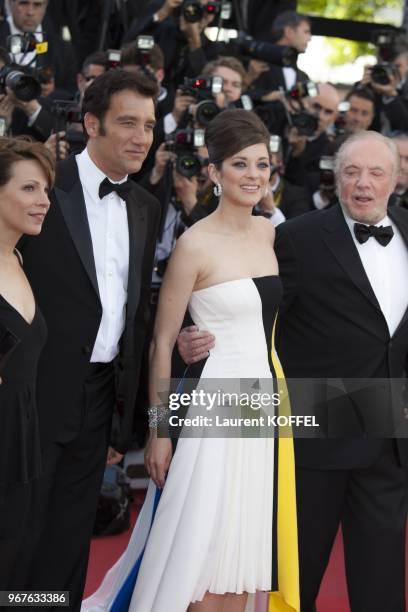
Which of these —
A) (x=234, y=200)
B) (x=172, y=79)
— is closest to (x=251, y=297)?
(x=234, y=200)

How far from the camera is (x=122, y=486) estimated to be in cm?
482

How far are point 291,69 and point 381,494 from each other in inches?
170

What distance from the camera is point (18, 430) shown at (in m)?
2.96

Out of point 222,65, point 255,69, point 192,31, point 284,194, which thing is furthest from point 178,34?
point 284,194

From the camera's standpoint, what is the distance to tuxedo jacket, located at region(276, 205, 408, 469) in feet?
11.2

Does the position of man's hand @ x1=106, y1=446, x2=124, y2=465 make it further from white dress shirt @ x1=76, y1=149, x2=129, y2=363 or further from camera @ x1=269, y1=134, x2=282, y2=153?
camera @ x1=269, y1=134, x2=282, y2=153

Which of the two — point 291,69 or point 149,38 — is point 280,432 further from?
point 291,69

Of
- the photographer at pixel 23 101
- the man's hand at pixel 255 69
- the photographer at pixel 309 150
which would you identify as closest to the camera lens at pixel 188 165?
the photographer at pixel 23 101

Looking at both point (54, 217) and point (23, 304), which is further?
point (54, 217)

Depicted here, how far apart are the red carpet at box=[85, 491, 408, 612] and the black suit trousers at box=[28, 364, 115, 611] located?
0.78 meters

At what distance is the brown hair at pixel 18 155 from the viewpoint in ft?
9.97

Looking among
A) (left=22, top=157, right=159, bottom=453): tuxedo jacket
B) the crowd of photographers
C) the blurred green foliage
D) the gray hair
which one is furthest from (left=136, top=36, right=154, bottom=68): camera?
the blurred green foliage

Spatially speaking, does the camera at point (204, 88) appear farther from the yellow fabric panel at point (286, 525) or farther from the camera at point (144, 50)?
the yellow fabric panel at point (286, 525)

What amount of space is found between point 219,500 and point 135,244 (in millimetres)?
820
